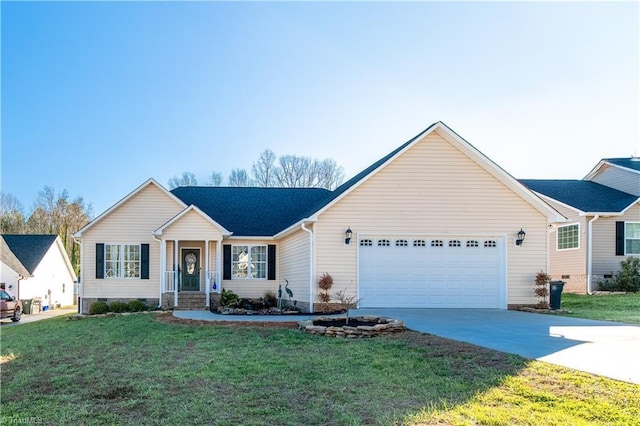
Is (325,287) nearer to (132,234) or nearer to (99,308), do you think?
(99,308)

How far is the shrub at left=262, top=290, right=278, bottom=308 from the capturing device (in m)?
19.6

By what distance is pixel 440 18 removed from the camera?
49.1 feet

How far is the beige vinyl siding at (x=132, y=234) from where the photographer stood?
2052 cm

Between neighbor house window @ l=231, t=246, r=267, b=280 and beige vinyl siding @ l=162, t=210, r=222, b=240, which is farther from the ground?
beige vinyl siding @ l=162, t=210, r=222, b=240

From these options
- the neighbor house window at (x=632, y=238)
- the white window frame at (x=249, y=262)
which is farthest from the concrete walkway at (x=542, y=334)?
the neighbor house window at (x=632, y=238)

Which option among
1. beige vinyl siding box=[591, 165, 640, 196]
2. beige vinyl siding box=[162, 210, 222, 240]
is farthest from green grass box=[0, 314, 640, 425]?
beige vinyl siding box=[591, 165, 640, 196]

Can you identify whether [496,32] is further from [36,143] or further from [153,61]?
[36,143]

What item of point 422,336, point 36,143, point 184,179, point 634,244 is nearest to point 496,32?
point 422,336

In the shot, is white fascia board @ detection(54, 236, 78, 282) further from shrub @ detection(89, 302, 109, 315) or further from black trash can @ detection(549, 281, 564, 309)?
black trash can @ detection(549, 281, 564, 309)

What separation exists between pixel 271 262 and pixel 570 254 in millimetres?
13261

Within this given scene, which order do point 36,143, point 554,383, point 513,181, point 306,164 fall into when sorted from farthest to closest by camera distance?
point 306,164, point 36,143, point 513,181, point 554,383

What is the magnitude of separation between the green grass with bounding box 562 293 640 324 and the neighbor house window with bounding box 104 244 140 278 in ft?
51.5

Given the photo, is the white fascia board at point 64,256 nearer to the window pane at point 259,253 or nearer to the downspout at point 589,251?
the window pane at point 259,253

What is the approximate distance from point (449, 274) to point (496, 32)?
730 centimetres
